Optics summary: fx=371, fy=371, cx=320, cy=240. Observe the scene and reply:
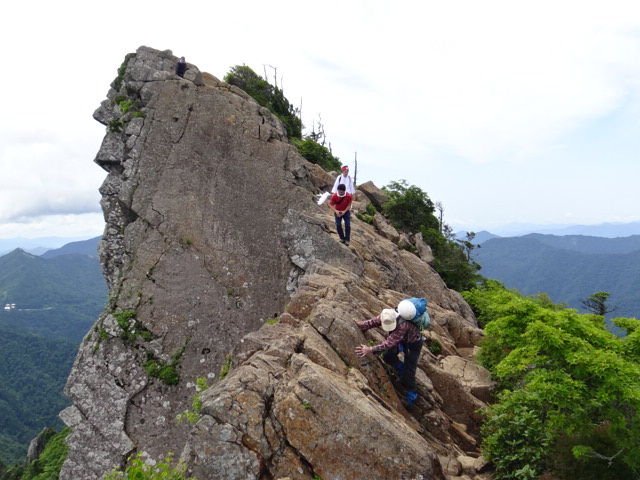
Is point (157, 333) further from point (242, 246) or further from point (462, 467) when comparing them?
point (462, 467)

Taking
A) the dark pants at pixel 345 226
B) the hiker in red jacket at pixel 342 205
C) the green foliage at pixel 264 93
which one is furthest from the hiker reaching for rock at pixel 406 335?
the green foliage at pixel 264 93

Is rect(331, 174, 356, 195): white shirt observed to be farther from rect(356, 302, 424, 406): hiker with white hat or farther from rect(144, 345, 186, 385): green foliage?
rect(144, 345, 186, 385): green foliage

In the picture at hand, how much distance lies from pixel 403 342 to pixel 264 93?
3562 centimetres

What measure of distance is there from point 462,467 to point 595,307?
4074 cm

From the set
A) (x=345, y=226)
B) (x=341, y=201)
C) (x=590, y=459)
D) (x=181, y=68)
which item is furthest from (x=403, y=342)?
(x=181, y=68)

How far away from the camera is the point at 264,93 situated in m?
39.7

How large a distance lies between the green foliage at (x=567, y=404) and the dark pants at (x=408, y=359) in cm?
234

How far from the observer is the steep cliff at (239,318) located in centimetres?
783

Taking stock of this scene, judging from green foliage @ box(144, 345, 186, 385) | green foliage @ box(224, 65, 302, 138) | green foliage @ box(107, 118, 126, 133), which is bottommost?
green foliage @ box(144, 345, 186, 385)

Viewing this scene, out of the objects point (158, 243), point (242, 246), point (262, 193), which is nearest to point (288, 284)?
point (242, 246)

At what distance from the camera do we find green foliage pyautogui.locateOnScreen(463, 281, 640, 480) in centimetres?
858

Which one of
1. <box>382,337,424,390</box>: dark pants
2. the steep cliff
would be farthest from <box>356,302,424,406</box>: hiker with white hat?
the steep cliff

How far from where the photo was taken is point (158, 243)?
19.0 meters

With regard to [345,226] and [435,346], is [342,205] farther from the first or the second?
[435,346]
